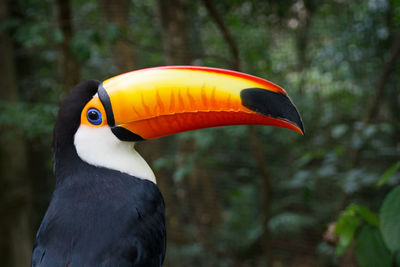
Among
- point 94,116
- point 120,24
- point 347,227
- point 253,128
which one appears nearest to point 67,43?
point 120,24

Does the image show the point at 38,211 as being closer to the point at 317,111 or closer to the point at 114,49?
the point at 114,49

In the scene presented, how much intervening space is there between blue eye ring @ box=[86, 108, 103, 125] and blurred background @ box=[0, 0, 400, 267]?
960mm

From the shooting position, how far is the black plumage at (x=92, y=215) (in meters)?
1.14

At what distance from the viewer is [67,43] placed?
7.97ft

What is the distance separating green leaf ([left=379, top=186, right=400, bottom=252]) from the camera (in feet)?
3.74

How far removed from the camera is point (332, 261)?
2795 millimetres

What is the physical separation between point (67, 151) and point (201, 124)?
0.44 meters

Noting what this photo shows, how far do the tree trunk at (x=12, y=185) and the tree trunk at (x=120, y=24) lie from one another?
0.76 m

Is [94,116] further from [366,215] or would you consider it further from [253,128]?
[253,128]

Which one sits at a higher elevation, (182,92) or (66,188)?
(182,92)

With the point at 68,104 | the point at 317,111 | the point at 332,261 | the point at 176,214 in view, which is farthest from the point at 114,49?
the point at 332,261

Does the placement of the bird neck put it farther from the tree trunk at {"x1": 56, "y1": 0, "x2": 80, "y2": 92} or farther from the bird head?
the tree trunk at {"x1": 56, "y1": 0, "x2": 80, "y2": 92}

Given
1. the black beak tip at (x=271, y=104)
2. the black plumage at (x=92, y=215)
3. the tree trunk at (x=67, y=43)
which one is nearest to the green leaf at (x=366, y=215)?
the black beak tip at (x=271, y=104)

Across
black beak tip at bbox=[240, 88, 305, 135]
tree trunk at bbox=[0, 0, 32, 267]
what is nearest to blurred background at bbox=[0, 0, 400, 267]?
tree trunk at bbox=[0, 0, 32, 267]
